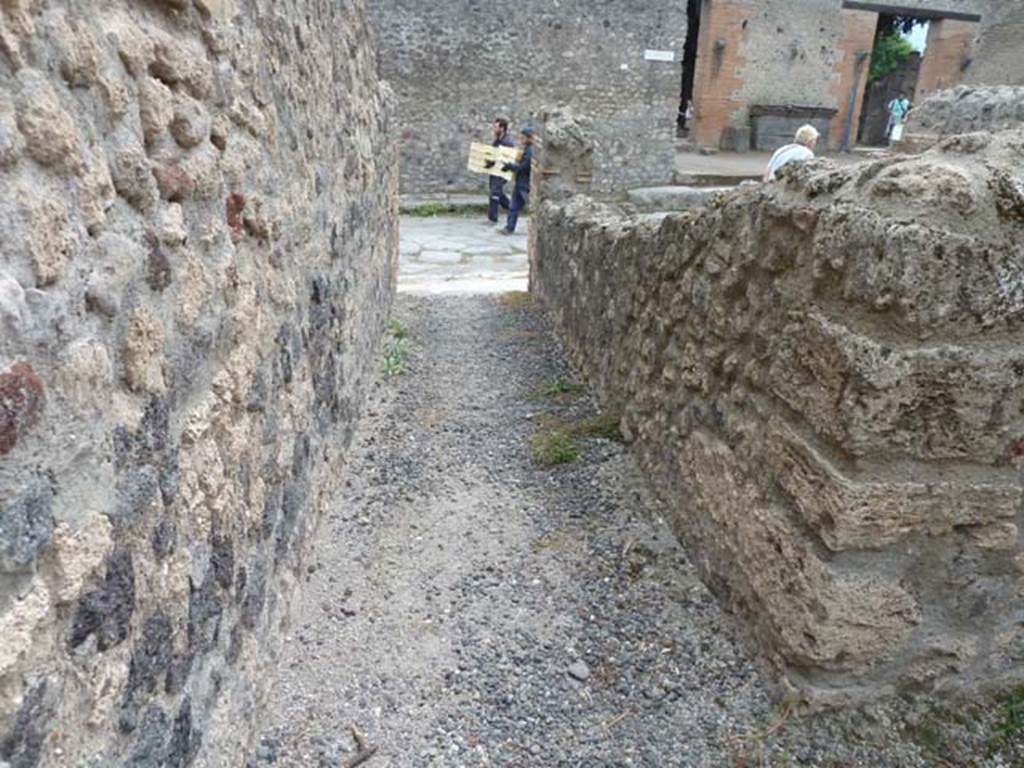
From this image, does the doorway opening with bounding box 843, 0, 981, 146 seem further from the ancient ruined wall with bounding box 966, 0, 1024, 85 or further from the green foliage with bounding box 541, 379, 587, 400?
the green foliage with bounding box 541, 379, 587, 400

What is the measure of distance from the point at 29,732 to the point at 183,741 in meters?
0.55

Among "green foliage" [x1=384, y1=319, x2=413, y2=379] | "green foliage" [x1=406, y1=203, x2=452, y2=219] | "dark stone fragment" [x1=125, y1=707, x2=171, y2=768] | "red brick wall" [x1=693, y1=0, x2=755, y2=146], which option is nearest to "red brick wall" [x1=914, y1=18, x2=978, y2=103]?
"red brick wall" [x1=693, y1=0, x2=755, y2=146]

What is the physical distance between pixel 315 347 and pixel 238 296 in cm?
89

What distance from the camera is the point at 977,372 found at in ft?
5.12

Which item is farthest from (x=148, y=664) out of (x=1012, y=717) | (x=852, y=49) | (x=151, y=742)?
(x=852, y=49)

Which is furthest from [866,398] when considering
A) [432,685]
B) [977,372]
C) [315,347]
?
[315,347]

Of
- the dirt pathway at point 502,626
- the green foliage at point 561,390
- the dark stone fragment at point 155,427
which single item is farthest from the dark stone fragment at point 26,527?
the green foliage at point 561,390

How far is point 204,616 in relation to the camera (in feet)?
4.80

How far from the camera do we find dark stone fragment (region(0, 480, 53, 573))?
0.81 meters

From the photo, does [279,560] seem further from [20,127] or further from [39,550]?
[20,127]

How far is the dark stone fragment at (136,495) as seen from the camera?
1088 millimetres

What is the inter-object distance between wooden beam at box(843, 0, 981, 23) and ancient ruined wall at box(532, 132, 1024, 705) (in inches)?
781

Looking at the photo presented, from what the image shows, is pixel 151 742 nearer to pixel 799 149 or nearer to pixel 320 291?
pixel 320 291

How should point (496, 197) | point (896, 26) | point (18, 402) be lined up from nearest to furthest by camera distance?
point (18, 402)
point (496, 197)
point (896, 26)
